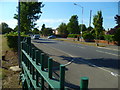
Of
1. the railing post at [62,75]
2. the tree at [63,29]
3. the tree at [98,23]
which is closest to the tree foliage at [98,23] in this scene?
the tree at [98,23]

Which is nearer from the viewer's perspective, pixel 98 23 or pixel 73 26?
pixel 98 23

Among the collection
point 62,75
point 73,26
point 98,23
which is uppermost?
point 73,26

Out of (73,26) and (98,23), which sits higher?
(73,26)

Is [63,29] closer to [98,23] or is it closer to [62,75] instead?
[98,23]

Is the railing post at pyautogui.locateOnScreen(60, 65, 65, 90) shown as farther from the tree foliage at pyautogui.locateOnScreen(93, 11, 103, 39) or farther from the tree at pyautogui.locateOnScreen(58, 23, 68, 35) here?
the tree at pyautogui.locateOnScreen(58, 23, 68, 35)

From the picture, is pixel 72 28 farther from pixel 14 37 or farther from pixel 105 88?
pixel 105 88

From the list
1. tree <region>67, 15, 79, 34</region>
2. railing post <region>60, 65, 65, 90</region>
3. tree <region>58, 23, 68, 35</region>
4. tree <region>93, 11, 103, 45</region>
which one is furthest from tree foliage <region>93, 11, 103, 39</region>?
tree <region>58, 23, 68, 35</region>

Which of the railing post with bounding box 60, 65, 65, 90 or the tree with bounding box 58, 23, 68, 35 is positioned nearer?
the railing post with bounding box 60, 65, 65, 90

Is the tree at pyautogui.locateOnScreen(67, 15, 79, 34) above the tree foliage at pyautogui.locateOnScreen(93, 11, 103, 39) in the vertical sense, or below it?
above

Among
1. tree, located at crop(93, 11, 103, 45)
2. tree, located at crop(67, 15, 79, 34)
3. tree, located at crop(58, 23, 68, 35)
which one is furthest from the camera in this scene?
tree, located at crop(58, 23, 68, 35)

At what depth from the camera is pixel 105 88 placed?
17.4 ft

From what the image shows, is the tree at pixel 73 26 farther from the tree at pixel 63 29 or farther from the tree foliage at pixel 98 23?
the tree foliage at pixel 98 23

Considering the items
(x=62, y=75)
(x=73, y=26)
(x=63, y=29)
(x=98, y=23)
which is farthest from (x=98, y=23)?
(x=63, y=29)

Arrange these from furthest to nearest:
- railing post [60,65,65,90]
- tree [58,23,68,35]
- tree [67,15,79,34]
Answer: tree [58,23,68,35], tree [67,15,79,34], railing post [60,65,65,90]
